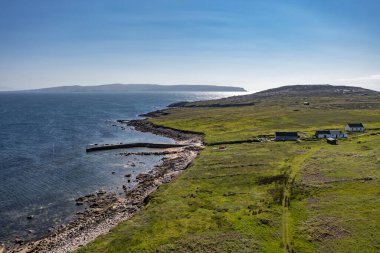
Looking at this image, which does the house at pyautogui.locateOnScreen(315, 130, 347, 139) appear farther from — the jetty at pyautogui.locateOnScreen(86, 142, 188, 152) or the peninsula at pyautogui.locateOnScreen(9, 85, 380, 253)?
the jetty at pyautogui.locateOnScreen(86, 142, 188, 152)

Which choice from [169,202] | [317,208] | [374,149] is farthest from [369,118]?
[169,202]

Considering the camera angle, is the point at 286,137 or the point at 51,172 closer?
the point at 51,172

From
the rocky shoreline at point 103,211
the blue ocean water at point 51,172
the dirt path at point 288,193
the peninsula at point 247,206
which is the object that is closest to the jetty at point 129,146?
the blue ocean water at point 51,172

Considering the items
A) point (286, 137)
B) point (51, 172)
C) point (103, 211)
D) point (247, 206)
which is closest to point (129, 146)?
point (51, 172)

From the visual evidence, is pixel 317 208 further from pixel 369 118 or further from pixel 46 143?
pixel 369 118

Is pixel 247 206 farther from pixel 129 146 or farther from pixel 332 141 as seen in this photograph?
pixel 129 146

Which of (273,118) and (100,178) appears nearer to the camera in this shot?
(100,178)
